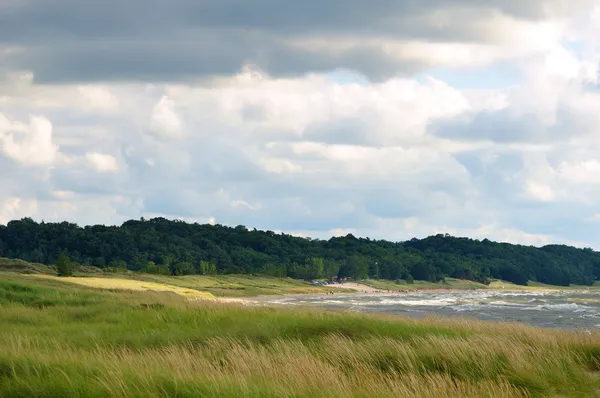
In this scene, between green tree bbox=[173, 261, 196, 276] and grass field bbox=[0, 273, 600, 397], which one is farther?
green tree bbox=[173, 261, 196, 276]

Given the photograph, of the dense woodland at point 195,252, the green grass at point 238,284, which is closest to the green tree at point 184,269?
the dense woodland at point 195,252

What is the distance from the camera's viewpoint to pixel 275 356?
14523mm

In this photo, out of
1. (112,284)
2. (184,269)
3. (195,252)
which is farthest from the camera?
(195,252)

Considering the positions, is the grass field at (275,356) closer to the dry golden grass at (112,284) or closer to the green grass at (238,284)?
the dry golden grass at (112,284)

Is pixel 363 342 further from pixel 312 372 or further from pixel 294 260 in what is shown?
pixel 294 260

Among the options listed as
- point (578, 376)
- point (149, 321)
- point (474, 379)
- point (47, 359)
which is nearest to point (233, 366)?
point (47, 359)

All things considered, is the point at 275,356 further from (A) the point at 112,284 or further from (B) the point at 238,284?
(B) the point at 238,284

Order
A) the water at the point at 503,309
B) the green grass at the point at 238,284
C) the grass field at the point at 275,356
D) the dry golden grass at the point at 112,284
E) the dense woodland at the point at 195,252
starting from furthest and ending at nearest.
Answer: the dense woodland at the point at 195,252 < the green grass at the point at 238,284 < the dry golden grass at the point at 112,284 < the water at the point at 503,309 < the grass field at the point at 275,356

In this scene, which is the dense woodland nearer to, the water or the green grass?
the green grass

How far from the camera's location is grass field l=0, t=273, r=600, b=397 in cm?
1134

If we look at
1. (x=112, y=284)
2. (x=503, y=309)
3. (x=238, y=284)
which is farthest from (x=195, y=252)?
(x=503, y=309)

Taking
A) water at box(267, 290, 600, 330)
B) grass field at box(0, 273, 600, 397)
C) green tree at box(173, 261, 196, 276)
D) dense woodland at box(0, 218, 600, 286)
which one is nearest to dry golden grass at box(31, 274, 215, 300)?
water at box(267, 290, 600, 330)

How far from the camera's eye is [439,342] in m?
15.9

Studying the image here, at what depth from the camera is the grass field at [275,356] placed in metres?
11.3
